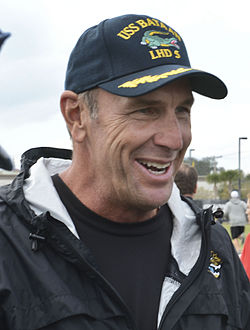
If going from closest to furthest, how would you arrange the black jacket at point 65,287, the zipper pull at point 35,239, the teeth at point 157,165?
the black jacket at point 65,287 < the zipper pull at point 35,239 < the teeth at point 157,165

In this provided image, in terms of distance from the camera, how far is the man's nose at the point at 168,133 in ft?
6.40

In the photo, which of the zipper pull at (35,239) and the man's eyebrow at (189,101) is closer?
the zipper pull at (35,239)

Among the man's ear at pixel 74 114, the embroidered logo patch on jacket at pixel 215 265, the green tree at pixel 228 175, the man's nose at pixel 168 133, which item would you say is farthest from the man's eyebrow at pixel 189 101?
the green tree at pixel 228 175

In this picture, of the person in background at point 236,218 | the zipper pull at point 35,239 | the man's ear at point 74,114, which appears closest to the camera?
the zipper pull at point 35,239

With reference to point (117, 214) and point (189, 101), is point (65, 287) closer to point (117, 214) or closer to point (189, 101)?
point (117, 214)

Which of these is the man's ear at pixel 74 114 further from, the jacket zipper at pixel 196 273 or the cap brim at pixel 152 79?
the jacket zipper at pixel 196 273

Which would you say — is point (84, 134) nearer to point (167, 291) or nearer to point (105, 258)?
point (105, 258)

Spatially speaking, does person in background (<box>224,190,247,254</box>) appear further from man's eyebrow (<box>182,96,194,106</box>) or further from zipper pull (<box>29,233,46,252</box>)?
zipper pull (<box>29,233,46,252</box>)

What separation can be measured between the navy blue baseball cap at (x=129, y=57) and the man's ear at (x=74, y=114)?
45 millimetres

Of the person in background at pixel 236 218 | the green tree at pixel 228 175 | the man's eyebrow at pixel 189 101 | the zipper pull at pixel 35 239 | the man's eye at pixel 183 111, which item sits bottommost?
the green tree at pixel 228 175

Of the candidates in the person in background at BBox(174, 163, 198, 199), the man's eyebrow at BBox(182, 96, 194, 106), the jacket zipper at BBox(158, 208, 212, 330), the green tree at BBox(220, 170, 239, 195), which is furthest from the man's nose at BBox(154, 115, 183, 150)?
the green tree at BBox(220, 170, 239, 195)

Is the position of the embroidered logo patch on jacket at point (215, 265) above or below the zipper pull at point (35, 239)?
below

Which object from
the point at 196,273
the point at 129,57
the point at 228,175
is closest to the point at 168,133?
the point at 129,57

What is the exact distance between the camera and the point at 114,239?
2080 millimetres
